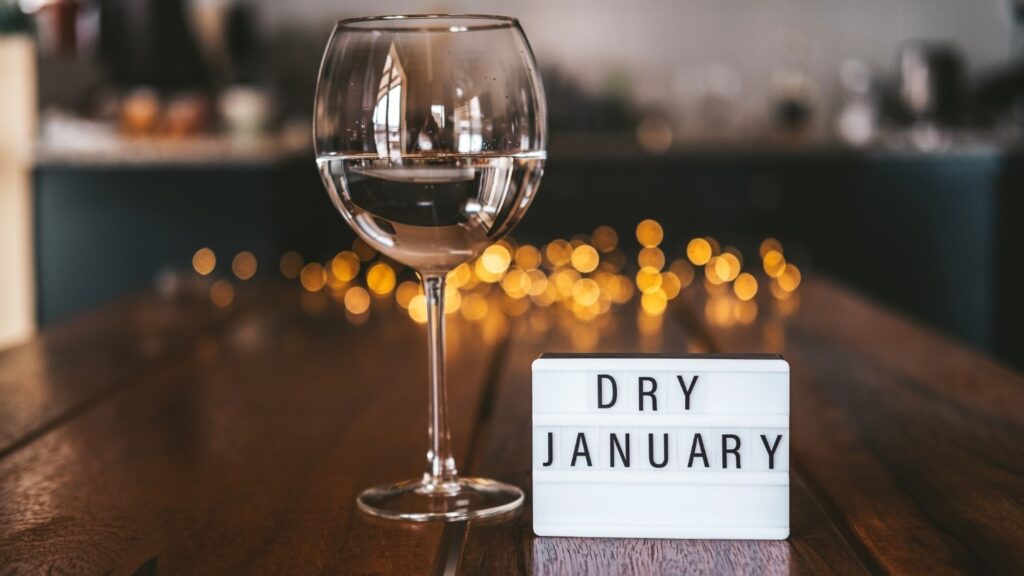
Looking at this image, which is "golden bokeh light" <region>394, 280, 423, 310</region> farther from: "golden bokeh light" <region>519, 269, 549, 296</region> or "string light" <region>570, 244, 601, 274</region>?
"string light" <region>570, 244, 601, 274</region>

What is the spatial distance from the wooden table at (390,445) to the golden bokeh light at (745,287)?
155 mm

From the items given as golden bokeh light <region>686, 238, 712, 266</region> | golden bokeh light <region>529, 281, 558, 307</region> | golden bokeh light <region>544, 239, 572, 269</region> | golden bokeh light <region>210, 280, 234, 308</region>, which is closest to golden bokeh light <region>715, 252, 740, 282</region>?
golden bokeh light <region>529, 281, 558, 307</region>

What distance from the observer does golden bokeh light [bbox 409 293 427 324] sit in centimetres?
122

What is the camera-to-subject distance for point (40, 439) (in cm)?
68

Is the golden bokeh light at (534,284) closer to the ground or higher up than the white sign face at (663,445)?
closer to the ground

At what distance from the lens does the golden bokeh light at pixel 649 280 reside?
4.66ft

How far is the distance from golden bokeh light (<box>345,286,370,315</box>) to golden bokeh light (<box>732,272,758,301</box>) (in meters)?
0.41

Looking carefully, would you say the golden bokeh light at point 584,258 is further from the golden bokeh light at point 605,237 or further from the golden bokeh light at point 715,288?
the golden bokeh light at point 715,288

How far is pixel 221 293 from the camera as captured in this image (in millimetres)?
1438

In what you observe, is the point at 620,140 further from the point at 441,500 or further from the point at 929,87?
the point at 441,500

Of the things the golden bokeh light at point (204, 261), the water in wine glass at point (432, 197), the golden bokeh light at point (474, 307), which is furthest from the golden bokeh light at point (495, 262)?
the water in wine glass at point (432, 197)

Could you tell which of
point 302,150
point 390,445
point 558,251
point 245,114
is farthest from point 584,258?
point 390,445

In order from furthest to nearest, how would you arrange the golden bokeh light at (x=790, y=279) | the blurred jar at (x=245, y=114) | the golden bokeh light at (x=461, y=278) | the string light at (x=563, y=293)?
the blurred jar at (x=245, y=114) → the golden bokeh light at (x=461, y=278) → the golden bokeh light at (x=790, y=279) → the string light at (x=563, y=293)

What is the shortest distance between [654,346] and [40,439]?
0.49m
